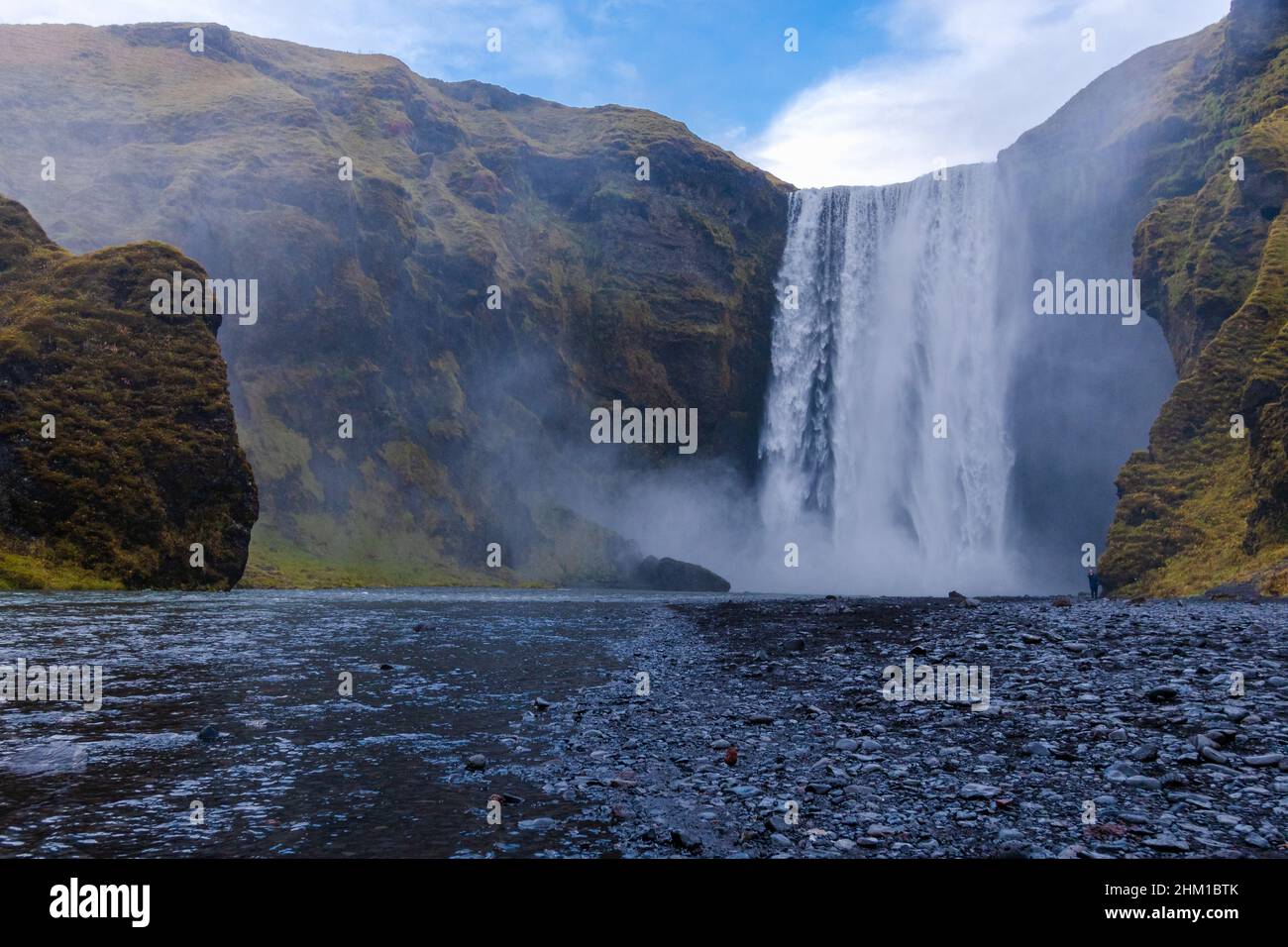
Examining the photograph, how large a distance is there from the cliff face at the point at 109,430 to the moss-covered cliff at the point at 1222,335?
2119 inches

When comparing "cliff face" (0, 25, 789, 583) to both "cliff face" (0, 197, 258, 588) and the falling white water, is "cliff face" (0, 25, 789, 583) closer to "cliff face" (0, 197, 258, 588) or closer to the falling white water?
the falling white water

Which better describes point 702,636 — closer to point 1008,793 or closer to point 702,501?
point 1008,793

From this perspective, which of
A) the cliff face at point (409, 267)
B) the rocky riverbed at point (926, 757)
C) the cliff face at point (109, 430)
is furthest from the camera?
the cliff face at point (409, 267)

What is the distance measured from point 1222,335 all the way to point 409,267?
77.0 meters

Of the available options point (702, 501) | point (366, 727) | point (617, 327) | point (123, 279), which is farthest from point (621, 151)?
point (366, 727)

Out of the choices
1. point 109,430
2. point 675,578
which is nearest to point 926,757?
point 109,430

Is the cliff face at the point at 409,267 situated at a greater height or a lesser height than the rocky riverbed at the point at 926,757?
greater

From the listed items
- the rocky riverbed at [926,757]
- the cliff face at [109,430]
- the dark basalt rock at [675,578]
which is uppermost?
the cliff face at [109,430]

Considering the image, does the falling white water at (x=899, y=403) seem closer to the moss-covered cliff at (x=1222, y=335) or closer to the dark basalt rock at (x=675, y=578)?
the dark basalt rock at (x=675, y=578)

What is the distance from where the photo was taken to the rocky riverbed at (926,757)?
268 inches

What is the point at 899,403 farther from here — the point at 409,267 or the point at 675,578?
the point at 409,267

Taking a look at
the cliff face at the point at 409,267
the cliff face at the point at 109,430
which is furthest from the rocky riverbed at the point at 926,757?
the cliff face at the point at 409,267

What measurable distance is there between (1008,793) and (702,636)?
1632cm
